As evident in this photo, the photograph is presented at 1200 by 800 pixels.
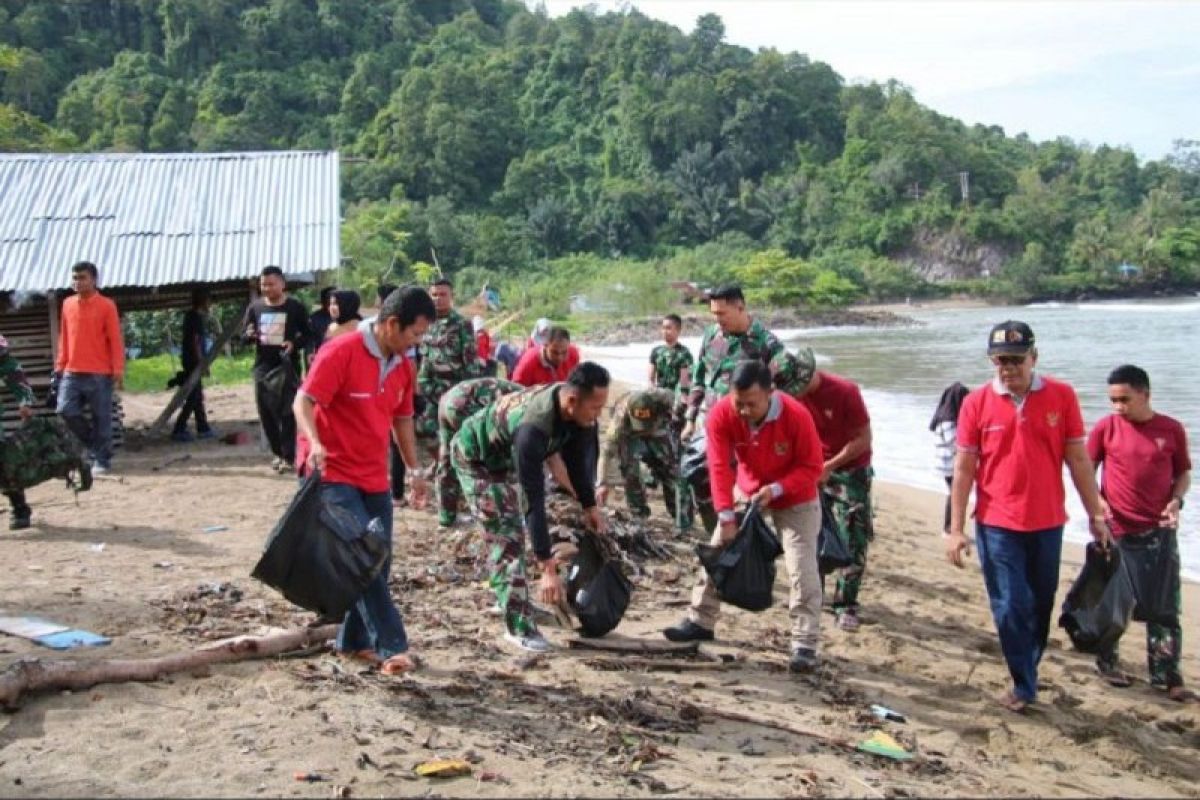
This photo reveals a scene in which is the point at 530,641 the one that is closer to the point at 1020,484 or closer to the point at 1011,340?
the point at 1020,484

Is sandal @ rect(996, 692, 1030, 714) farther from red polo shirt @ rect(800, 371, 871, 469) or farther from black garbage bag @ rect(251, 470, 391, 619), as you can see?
black garbage bag @ rect(251, 470, 391, 619)

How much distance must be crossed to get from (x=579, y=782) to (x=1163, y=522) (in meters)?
3.73

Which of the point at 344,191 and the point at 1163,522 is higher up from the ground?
the point at 344,191

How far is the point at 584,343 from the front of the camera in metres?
49.6

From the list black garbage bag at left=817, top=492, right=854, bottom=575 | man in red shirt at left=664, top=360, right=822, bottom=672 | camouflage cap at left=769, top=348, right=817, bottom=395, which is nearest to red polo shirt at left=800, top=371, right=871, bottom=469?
camouflage cap at left=769, top=348, right=817, bottom=395

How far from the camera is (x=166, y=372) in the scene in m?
23.8

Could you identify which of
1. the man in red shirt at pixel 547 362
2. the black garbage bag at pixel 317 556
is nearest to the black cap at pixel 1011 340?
the black garbage bag at pixel 317 556

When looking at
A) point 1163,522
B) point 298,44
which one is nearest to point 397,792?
point 1163,522

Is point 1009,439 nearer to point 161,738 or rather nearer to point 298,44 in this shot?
point 161,738

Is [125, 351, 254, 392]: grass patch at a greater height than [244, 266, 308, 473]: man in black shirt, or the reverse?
[244, 266, 308, 473]: man in black shirt

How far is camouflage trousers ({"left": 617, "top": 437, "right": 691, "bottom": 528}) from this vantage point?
9094mm

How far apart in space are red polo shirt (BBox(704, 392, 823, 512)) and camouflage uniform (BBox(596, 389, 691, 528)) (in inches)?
118

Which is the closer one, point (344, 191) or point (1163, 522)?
point (1163, 522)

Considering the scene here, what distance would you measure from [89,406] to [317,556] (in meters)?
6.38
